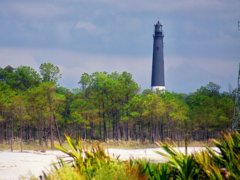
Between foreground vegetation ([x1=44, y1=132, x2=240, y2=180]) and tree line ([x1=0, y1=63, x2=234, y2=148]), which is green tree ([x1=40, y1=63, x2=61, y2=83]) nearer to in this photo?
tree line ([x1=0, y1=63, x2=234, y2=148])

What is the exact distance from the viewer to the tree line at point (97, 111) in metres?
70.5

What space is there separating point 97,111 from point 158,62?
38.8 metres

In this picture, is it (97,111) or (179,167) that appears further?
(97,111)

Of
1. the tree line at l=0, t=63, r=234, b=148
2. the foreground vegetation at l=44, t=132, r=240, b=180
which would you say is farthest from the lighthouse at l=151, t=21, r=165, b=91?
the foreground vegetation at l=44, t=132, r=240, b=180

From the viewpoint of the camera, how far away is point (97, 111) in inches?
2963

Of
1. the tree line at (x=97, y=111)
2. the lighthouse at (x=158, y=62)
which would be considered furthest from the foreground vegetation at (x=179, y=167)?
the lighthouse at (x=158, y=62)

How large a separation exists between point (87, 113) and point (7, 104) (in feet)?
33.3

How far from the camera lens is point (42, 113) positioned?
68.9 m

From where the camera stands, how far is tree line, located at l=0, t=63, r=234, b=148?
70.5 m

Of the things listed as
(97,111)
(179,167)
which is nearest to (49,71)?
(97,111)

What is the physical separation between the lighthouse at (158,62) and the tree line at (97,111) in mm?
24681

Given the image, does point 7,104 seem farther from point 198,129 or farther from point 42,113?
point 198,129

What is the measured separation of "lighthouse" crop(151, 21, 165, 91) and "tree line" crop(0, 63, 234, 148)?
24681 mm

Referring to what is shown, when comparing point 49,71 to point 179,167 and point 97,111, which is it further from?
point 179,167
